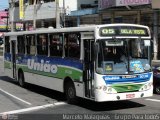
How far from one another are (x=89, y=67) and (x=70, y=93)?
1759mm

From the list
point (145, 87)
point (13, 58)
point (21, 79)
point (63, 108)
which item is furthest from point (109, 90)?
point (13, 58)

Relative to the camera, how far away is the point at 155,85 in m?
16.7

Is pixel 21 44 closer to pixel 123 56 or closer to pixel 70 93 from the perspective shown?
pixel 70 93

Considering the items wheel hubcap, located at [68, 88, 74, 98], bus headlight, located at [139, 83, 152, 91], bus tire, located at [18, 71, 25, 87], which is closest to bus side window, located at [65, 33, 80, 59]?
wheel hubcap, located at [68, 88, 74, 98]

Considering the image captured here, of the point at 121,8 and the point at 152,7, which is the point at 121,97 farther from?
the point at 121,8

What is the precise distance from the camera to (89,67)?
43.8ft

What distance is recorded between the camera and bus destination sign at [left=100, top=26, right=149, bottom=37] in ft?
42.9

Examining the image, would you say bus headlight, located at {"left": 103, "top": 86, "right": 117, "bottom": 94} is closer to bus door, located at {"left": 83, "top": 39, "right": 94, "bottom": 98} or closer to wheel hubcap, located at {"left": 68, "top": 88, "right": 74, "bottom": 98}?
bus door, located at {"left": 83, "top": 39, "right": 94, "bottom": 98}

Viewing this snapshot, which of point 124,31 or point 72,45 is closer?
point 124,31

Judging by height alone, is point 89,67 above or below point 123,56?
below

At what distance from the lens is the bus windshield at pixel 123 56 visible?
1284 cm

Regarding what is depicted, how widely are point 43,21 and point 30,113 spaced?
44865mm

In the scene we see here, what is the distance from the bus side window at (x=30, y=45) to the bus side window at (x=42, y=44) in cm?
68

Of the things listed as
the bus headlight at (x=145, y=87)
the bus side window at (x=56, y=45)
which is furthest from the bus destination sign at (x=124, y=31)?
the bus side window at (x=56, y=45)
